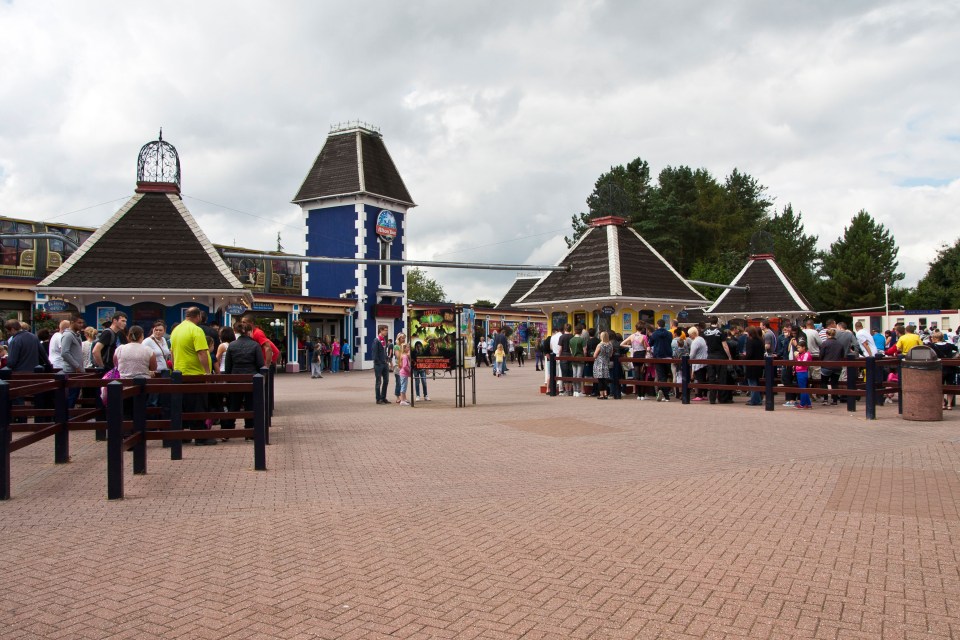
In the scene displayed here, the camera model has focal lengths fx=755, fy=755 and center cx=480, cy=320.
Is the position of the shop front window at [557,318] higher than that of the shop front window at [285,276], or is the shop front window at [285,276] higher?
the shop front window at [285,276]

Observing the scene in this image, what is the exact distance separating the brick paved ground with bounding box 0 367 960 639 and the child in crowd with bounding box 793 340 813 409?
4388 millimetres

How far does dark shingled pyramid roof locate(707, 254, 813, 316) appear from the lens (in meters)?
35.9

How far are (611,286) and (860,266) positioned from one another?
45713mm

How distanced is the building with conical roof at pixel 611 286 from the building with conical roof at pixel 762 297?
1148 cm

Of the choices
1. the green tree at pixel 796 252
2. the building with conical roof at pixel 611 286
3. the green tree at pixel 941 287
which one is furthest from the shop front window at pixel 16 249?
the green tree at pixel 941 287

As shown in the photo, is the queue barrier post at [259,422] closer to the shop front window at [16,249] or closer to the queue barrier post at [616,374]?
the queue barrier post at [616,374]

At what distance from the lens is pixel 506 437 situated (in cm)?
1174

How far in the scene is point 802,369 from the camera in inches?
611

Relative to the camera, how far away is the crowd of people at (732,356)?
15664 mm

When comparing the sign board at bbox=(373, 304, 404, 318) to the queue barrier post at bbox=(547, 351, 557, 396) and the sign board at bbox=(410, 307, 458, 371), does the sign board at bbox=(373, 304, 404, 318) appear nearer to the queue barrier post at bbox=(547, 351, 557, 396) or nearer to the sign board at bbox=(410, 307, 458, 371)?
the queue barrier post at bbox=(547, 351, 557, 396)

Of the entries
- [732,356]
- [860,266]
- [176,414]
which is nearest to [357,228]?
[732,356]

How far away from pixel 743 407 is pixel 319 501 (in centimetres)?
1129

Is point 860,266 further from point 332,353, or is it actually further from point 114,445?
point 114,445

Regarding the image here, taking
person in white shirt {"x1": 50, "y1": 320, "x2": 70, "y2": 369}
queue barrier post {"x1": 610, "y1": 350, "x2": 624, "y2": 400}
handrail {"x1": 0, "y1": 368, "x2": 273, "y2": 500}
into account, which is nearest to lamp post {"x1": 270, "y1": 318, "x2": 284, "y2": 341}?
queue barrier post {"x1": 610, "y1": 350, "x2": 624, "y2": 400}
